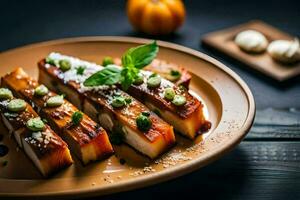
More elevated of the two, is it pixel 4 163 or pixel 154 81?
pixel 154 81

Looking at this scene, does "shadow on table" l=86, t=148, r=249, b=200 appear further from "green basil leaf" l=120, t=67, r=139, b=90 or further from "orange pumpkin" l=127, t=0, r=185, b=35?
"orange pumpkin" l=127, t=0, r=185, b=35

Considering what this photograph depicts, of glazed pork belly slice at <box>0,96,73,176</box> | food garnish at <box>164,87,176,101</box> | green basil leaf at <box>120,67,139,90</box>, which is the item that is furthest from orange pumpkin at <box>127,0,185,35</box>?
glazed pork belly slice at <box>0,96,73,176</box>

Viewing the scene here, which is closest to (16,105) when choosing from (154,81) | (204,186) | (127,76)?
(127,76)

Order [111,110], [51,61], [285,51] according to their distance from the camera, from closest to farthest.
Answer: [111,110] → [51,61] → [285,51]

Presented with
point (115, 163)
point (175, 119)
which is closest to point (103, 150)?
point (115, 163)

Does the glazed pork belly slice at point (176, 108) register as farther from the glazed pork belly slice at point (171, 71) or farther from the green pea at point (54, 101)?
the green pea at point (54, 101)

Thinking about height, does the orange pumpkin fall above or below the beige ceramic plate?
above

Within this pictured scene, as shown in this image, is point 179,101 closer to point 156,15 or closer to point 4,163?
point 4,163

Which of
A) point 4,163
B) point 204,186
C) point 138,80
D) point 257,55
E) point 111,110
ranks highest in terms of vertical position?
point 257,55
